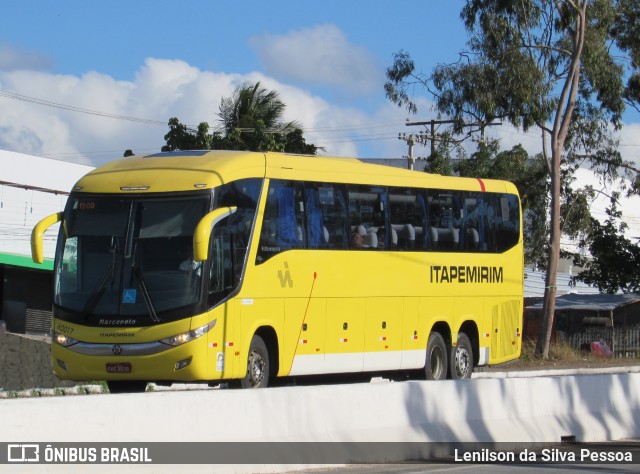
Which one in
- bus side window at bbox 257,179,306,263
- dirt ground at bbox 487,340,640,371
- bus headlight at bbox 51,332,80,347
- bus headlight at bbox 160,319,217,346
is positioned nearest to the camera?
bus headlight at bbox 160,319,217,346

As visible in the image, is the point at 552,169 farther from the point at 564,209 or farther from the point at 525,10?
the point at 564,209

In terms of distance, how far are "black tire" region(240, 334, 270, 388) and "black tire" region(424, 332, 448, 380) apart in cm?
483

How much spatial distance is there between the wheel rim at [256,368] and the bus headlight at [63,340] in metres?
2.65

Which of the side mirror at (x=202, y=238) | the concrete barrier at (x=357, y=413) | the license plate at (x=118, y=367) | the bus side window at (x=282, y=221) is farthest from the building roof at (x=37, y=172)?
the concrete barrier at (x=357, y=413)

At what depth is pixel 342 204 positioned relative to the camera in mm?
19094

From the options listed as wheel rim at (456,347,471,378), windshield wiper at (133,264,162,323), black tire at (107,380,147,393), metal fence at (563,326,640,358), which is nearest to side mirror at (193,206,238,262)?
windshield wiper at (133,264,162,323)

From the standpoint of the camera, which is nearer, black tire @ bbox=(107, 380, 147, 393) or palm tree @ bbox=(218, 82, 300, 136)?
black tire @ bbox=(107, 380, 147, 393)

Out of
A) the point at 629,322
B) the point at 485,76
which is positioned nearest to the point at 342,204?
the point at 485,76

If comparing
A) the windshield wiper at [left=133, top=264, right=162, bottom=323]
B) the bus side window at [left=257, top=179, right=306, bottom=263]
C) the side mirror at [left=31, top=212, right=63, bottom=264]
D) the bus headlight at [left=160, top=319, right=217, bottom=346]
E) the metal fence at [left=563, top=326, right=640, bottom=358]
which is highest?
the bus side window at [left=257, top=179, right=306, bottom=263]

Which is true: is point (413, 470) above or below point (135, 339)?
below

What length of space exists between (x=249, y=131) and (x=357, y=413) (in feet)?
120

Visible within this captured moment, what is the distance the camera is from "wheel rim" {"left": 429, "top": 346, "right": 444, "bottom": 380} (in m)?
21.4

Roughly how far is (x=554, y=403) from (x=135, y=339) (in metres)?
6.20

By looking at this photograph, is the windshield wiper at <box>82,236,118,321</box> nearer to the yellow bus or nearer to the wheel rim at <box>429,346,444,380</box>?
the yellow bus
